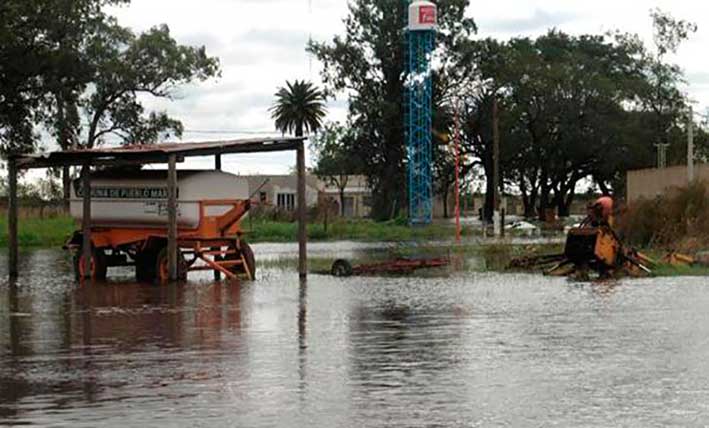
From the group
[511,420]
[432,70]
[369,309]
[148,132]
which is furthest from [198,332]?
[432,70]

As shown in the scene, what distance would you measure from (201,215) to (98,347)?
14.3 metres

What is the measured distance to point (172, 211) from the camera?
29875 mm

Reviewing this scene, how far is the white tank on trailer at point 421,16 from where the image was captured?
86625 mm

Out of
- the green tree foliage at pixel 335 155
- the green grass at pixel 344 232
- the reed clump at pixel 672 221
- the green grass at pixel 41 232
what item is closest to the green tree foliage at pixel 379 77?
the green tree foliage at pixel 335 155

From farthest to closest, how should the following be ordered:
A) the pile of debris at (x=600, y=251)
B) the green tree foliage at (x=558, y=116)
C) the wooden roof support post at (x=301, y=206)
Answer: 1. the green tree foliage at (x=558, y=116)
2. the wooden roof support post at (x=301, y=206)
3. the pile of debris at (x=600, y=251)

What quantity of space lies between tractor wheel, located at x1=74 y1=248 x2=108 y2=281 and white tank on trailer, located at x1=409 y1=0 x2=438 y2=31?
56359 millimetres

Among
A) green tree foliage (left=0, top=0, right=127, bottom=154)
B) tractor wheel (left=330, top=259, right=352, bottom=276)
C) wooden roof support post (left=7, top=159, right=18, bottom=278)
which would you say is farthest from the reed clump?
green tree foliage (left=0, top=0, right=127, bottom=154)

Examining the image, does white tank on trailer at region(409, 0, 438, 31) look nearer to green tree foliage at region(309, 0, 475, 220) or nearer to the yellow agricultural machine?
green tree foliage at region(309, 0, 475, 220)

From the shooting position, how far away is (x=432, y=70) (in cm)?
9512

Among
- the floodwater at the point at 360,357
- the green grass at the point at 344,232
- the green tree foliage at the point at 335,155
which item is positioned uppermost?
the green tree foliage at the point at 335,155

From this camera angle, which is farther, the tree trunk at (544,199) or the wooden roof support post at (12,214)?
the tree trunk at (544,199)

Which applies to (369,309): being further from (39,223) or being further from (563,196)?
(563,196)

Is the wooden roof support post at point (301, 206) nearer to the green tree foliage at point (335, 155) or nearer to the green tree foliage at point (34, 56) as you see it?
the green tree foliage at point (34, 56)

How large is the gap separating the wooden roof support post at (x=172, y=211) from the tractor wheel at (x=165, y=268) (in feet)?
1.37
